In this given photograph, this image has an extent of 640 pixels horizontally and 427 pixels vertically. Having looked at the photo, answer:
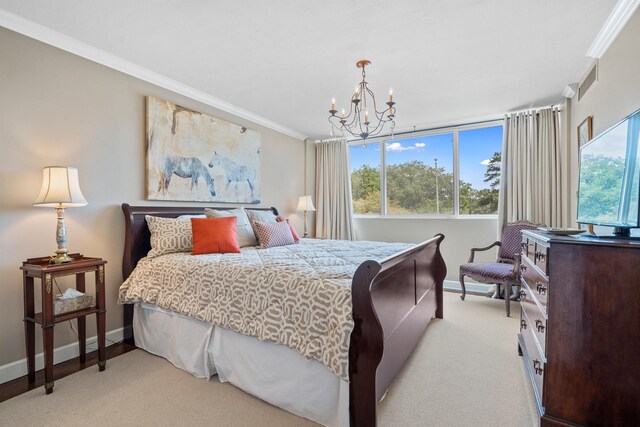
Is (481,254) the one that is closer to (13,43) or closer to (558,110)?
(558,110)

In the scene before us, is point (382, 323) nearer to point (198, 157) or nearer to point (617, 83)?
point (617, 83)

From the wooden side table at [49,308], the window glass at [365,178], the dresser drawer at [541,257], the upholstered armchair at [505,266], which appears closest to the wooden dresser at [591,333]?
the dresser drawer at [541,257]

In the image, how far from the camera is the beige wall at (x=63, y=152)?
7.16ft

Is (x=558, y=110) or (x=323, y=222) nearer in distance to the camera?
(x=558, y=110)

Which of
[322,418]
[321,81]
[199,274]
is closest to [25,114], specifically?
[199,274]

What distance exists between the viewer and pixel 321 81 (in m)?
3.23

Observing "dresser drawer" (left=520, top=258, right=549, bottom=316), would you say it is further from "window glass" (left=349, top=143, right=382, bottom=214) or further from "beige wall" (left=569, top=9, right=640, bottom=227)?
"window glass" (left=349, top=143, right=382, bottom=214)

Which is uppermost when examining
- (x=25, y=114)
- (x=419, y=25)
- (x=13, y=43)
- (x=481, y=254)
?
(x=419, y=25)

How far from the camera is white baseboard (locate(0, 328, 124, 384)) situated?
7.07ft

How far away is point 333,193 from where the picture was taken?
5.55 metres

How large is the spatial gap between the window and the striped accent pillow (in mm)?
1932

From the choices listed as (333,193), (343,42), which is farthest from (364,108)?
(333,193)

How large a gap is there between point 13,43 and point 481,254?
17.4 feet

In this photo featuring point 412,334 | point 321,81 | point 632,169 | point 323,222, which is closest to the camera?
point 632,169
